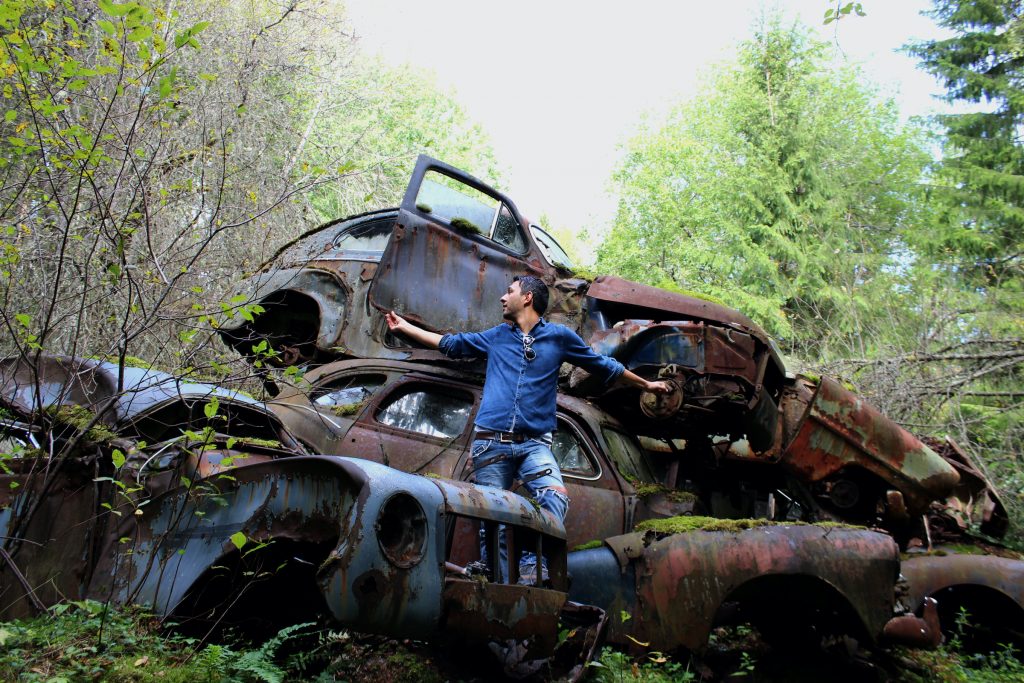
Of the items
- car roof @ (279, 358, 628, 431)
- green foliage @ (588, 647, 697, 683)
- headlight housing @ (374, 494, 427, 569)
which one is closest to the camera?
headlight housing @ (374, 494, 427, 569)

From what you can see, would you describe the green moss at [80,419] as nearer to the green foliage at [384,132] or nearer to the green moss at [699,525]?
the green moss at [699,525]

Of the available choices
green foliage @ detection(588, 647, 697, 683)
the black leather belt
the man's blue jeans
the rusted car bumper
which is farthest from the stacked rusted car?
the black leather belt

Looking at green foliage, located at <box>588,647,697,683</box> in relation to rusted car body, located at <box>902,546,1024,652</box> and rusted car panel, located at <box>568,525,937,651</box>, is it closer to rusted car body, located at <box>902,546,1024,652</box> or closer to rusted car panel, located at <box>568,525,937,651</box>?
rusted car panel, located at <box>568,525,937,651</box>

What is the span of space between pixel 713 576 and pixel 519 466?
48.1 inches

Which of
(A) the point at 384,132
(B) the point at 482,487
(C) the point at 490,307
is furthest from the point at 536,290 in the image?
(A) the point at 384,132

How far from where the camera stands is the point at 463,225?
19.4ft

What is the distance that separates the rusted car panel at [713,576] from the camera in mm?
4055

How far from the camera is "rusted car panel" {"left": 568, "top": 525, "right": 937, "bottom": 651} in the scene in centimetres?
405

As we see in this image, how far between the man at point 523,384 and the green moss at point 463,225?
4.44 ft

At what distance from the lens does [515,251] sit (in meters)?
6.26

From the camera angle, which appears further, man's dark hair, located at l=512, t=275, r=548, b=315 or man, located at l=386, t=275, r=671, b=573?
man's dark hair, located at l=512, t=275, r=548, b=315

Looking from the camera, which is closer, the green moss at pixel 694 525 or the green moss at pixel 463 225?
the green moss at pixel 694 525

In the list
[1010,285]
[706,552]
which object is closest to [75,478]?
[706,552]

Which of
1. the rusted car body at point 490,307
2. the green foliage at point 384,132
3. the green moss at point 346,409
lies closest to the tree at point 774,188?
the green foliage at point 384,132
